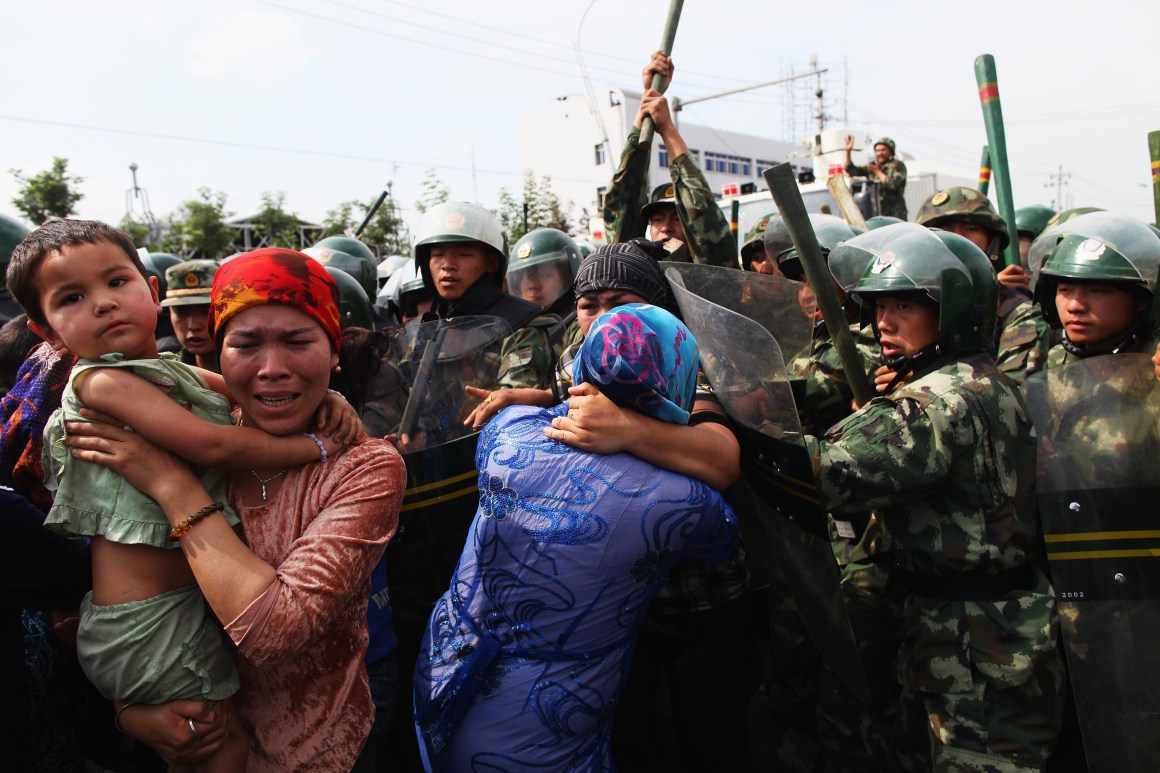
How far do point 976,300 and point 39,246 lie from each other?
107 inches

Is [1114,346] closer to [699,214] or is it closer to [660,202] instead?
[699,214]

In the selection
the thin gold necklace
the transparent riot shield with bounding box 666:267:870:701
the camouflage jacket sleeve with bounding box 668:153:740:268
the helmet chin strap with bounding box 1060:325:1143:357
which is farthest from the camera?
the camouflage jacket sleeve with bounding box 668:153:740:268

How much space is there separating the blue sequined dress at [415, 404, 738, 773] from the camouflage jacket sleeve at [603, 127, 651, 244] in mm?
2526

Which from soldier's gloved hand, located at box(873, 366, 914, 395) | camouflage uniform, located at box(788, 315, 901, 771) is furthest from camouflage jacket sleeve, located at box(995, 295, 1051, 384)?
soldier's gloved hand, located at box(873, 366, 914, 395)

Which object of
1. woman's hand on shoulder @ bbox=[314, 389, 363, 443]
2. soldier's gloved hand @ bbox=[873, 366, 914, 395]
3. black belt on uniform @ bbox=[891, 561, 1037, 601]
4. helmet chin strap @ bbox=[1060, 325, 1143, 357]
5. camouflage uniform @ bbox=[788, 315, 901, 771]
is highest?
woman's hand on shoulder @ bbox=[314, 389, 363, 443]

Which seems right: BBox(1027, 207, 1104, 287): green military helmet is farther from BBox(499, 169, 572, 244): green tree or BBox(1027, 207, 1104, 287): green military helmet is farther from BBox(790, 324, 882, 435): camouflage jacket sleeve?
BBox(499, 169, 572, 244): green tree

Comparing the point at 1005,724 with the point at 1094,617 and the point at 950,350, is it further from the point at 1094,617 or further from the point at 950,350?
the point at 950,350

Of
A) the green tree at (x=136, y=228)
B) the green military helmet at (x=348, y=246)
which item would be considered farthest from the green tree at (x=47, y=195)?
the green military helmet at (x=348, y=246)

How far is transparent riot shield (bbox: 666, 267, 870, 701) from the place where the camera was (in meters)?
2.21

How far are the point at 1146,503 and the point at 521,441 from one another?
199 cm

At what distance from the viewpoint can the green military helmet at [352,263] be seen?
22.5 ft

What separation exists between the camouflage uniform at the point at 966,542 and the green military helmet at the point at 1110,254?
829 mm

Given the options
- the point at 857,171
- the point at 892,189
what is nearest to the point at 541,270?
the point at 892,189

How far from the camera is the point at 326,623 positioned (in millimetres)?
1706
